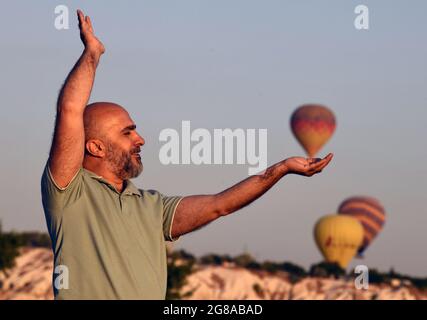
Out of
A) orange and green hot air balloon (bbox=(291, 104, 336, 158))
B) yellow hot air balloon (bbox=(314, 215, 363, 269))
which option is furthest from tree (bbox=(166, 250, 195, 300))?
yellow hot air balloon (bbox=(314, 215, 363, 269))

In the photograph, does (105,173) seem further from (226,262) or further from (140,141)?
(226,262)

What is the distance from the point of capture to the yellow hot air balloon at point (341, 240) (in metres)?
101

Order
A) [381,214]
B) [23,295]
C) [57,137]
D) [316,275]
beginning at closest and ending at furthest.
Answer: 1. [57,137]
2. [23,295]
3. [316,275]
4. [381,214]

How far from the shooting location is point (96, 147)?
8227mm

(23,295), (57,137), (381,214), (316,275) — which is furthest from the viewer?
(381,214)

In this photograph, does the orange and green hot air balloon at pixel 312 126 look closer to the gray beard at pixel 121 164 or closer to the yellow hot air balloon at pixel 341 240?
the yellow hot air balloon at pixel 341 240

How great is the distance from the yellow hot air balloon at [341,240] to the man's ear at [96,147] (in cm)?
9304

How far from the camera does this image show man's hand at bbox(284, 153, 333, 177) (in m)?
7.86

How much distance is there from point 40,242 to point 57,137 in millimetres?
101542

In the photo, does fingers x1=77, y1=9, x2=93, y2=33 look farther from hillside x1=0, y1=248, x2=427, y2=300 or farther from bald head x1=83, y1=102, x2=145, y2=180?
hillside x1=0, y1=248, x2=427, y2=300

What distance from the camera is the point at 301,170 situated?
25.9ft

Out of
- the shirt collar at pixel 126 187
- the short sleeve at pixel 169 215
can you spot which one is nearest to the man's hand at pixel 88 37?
the shirt collar at pixel 126 187
